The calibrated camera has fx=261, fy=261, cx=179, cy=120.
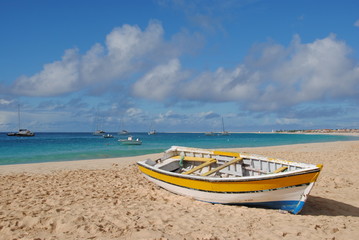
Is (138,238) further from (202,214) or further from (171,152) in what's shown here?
(171,152)

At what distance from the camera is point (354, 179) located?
→ 1112 centimetres

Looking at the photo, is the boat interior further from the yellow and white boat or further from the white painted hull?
the white painted hull

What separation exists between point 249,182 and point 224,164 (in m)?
2.38

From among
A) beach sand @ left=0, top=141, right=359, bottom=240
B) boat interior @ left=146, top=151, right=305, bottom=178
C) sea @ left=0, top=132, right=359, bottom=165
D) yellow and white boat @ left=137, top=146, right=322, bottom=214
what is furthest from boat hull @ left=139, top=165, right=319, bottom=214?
sea @ left=0, top=132, right=359, bottom=165

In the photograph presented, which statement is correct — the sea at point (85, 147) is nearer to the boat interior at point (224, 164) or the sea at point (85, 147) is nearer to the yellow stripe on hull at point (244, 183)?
the boat interior at point (224, 164)

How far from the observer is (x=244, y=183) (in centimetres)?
648

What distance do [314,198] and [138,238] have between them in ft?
20.1

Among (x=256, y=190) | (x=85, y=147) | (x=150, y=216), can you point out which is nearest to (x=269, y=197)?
(x=256, y=190)

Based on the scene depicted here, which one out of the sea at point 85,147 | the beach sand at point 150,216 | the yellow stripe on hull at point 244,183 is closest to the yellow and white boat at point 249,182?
the yellow stripe on hull at point 244,183

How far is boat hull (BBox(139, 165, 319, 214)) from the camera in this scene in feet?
19.7

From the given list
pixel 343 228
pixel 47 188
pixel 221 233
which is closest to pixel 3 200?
pixel 47 188

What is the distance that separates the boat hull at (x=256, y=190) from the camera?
600 centimetres

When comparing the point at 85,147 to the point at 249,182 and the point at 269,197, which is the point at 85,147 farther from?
the point at 269,197

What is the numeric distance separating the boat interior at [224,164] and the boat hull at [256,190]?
29.3 inches
